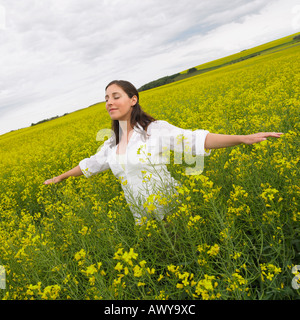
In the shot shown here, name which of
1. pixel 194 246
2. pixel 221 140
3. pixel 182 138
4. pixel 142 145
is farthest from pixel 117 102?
pixel 194 246

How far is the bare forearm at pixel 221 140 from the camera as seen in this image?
2.06m

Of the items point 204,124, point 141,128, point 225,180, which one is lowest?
point 225,180

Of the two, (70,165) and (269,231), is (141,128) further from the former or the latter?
(70,165)

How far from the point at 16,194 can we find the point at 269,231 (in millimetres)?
5578

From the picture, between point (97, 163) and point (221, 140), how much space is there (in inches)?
60.5

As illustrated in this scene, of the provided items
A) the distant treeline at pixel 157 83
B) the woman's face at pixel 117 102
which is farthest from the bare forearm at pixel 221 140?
the distant treeline at pixel 157 83

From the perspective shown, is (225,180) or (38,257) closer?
(38,257)

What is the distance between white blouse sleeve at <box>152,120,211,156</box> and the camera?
2.22m

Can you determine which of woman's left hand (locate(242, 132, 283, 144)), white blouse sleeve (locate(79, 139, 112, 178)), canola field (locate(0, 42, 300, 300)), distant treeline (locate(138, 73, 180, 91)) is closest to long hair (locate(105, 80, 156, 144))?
white blouse sleeve (locate(79, 139, 112, 178))

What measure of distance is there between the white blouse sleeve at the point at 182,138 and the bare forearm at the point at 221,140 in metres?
0.05

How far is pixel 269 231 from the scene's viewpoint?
191cm

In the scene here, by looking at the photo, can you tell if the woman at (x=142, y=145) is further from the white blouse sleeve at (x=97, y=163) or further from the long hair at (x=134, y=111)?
the white blouse sleeve at (x=97, y=163)
